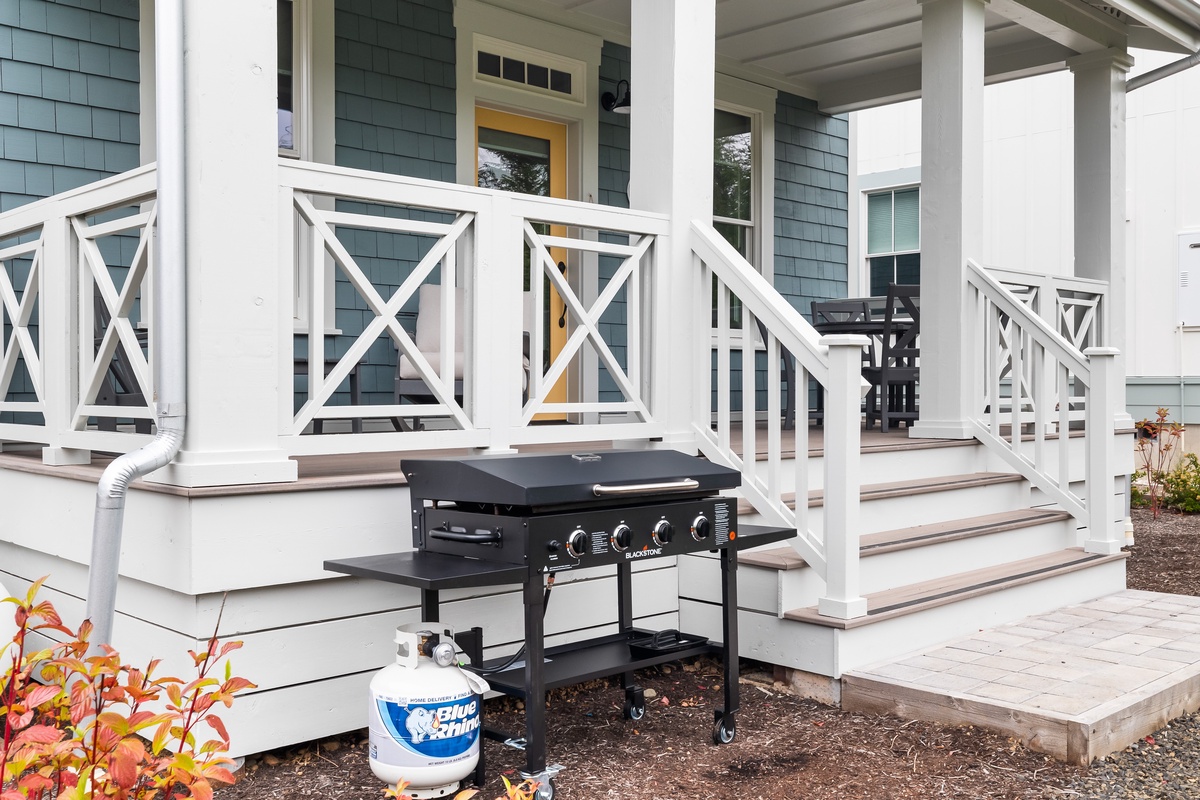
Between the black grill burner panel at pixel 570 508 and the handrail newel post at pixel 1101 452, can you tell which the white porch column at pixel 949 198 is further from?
the black grill burner panel at pixel 570 508

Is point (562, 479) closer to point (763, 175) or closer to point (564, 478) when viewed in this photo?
point (564, 478)

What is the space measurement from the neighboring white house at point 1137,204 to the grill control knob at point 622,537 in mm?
7420

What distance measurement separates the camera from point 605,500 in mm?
2719

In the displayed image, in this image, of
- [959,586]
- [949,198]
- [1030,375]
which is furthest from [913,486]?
[949,198]

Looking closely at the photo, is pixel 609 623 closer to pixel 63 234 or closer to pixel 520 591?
pixel 520 591

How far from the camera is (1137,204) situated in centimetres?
1048

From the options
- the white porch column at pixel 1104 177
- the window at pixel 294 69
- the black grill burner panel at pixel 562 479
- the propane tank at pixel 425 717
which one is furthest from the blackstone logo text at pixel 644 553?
the white porch column at pixel 1104 177

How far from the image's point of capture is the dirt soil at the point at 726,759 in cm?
266

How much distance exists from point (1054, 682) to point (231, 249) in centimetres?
266

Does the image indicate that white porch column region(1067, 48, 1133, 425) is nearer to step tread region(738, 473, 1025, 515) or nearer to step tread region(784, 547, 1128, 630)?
step tread region(738, 473, 1025, 515)

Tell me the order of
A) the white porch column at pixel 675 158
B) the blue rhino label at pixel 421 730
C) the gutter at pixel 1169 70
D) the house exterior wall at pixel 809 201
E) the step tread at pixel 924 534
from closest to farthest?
the blue rhino label at pixel 421 730 < the step tread at pixel 924 534 < the white porch column at pixel 675 158 < the gutter at pixel 1169 70 < the house exterior wall at pixel 809 201

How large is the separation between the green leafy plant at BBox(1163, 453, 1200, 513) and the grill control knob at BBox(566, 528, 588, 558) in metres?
8.05

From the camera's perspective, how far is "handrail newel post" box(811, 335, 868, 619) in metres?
3.38

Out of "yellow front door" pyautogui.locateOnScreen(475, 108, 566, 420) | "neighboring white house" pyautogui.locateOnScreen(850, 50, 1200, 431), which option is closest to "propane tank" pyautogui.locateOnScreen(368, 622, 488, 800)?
"yellow front door" pyautogui.locateOnScreen(475, 108, 566, 420)
